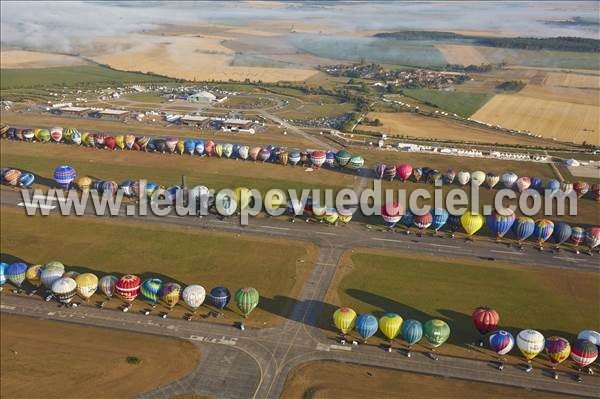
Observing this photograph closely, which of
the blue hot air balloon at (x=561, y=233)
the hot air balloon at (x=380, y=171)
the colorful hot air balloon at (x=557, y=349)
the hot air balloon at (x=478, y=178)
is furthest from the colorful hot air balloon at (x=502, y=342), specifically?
the hot air balloon at (x=380, y=171)

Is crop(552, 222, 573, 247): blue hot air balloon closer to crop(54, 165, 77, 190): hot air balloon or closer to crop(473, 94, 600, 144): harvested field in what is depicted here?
crop(473, 94, 600, 144): harvested field

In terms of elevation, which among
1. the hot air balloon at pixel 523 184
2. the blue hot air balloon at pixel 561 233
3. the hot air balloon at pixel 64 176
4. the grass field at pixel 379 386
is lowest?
the grass field at pixel 379 386

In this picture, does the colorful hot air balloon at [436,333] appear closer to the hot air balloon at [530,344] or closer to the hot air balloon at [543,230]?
the hot air balloon at [530,344]

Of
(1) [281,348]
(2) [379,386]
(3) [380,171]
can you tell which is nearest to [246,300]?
(1) [281,348]

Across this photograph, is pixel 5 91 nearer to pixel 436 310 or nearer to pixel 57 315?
pixel 57 315

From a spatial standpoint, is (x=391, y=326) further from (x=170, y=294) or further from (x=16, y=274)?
(x=16, y=274)

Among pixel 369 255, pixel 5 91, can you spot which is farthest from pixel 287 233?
pixel 5 91
